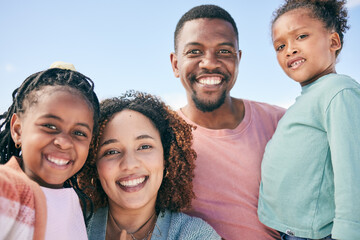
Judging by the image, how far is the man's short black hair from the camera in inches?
132

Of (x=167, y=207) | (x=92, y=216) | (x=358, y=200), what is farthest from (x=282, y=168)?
(x=92, y=216)

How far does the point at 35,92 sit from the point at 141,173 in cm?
93

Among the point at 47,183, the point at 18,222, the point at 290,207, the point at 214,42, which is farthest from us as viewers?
the point at 214,42

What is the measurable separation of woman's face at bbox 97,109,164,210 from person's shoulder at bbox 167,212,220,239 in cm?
28

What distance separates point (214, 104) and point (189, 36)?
0.73 meters

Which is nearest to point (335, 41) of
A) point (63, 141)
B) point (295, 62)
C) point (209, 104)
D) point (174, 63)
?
point (295, 62)

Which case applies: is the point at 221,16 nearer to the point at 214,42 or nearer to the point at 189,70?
the point at 214,42

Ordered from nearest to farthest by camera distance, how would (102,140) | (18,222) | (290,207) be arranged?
(18,222) → (290,207) → (102,140)

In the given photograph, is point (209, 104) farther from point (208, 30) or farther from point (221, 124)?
point (208, 30)

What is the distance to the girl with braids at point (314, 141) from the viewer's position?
2082 mm

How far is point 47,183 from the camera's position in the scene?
2135 mm

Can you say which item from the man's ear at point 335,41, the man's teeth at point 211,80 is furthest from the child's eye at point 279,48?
the man's teeth at point 211,80

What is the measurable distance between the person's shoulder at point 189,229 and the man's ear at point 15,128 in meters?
1.27

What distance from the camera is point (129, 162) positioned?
2426mm
